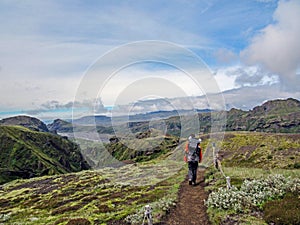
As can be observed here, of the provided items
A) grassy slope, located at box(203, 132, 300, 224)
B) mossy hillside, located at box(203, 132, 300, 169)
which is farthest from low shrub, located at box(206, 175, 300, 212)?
mossy hillside, located at box(203, 132, 300, 169)

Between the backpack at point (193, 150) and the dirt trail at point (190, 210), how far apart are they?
285 centimetres

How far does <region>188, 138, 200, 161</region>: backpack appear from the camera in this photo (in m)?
26.6

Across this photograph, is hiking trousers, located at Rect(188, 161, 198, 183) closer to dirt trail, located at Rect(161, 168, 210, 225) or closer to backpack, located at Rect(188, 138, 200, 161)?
backpack, located at Rect(188, 138, 200, 161)

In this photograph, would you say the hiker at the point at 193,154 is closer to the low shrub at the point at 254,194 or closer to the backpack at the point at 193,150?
the backpack at the point at 193,150

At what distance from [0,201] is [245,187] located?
4249 cm

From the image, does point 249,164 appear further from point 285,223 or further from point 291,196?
point 285,223

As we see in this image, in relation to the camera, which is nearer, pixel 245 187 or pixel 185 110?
pixel 245 187

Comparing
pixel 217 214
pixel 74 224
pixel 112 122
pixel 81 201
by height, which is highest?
pixel 112 122

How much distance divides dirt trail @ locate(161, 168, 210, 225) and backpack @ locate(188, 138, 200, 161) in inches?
112

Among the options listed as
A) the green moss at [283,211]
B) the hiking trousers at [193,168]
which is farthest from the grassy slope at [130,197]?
the hiking trousers at [193,168]

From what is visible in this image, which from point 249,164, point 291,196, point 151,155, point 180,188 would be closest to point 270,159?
point 249,164

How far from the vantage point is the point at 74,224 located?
1900 centimetres

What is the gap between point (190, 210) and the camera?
1908cm

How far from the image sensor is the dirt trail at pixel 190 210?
1698cm
